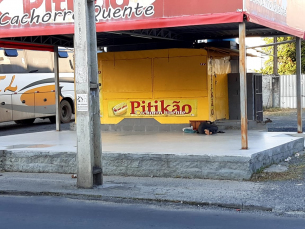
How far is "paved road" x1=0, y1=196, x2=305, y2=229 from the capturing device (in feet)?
22.4

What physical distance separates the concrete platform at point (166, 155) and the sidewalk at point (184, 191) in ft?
0.75

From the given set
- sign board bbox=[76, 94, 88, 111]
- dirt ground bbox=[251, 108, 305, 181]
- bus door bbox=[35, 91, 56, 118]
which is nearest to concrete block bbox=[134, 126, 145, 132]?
dirt ground bbox=[251, 108, 305, 181]

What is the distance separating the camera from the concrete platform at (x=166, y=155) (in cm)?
973

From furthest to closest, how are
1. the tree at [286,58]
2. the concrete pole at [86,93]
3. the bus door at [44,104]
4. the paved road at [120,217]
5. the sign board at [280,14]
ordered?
the tree at [286,58]
the bus door at [44,104]
the sign board at [280,14]
the concrete pole at [86,93]
the paved road at [120,217]

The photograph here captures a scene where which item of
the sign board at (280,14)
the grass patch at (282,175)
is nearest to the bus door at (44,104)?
the sign board at (280,14)

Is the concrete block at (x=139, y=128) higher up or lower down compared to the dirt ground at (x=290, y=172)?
higher up

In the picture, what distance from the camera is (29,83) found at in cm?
2186

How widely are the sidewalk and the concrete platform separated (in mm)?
227

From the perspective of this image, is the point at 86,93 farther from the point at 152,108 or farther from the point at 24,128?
the point at 24,128

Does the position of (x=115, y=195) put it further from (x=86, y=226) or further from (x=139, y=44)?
(x=139, y=44)

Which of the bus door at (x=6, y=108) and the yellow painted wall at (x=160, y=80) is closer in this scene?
the yellow painted wall at (x=160, y=80)

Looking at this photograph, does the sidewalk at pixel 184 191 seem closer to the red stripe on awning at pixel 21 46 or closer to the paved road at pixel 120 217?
the paved road at pixel 120 217

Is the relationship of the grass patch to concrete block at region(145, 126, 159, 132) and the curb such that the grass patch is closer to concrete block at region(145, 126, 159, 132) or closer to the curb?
the curb

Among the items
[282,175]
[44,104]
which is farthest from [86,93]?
[44,104]
